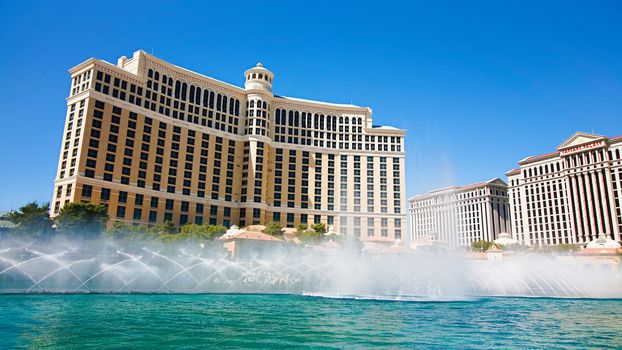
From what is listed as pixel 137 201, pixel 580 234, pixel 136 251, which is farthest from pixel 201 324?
pixel 580 234

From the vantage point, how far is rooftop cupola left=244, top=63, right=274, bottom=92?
119863mm

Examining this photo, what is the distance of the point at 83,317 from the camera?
69.1 feet

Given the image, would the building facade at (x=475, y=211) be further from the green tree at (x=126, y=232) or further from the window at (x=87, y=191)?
the window at (x=87, y=191)

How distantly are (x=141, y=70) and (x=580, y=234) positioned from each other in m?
123

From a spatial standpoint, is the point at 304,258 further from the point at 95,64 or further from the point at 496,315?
the point at 95,64

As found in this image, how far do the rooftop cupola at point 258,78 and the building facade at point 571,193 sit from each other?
90599 millimetres

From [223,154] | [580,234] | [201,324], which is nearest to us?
[201,324]

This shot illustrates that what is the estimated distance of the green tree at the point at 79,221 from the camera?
62875mm

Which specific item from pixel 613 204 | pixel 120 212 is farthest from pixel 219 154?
pixel 613 204

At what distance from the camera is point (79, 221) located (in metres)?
63.5

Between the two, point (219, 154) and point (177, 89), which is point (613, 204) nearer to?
point (219, 154)

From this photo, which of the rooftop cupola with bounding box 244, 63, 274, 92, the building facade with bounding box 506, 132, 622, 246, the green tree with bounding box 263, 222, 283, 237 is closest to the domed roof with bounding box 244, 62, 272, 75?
the rooftop cupola with bounding box 244, 63, 274, 92

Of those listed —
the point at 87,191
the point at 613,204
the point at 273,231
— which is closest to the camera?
the point at 87,191

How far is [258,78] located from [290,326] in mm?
107392
